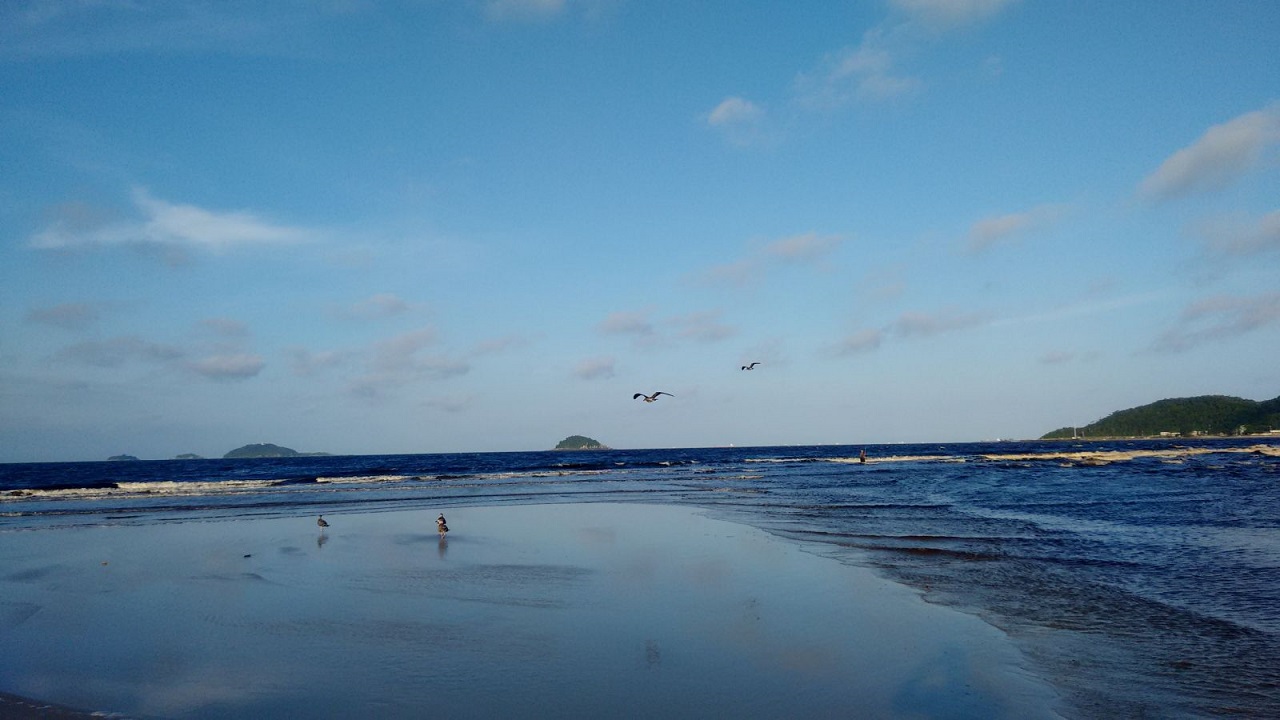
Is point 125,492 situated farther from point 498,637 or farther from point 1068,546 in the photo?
point 1068,546

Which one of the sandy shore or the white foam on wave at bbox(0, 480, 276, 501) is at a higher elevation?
the white foam on wave at bbox(0, 480, 276, 501)

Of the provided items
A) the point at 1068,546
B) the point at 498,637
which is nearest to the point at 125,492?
the point at 498,637

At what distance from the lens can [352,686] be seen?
330 inches

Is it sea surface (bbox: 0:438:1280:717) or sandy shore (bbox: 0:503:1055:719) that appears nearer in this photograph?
sandy shore (bbox: 0:503:1055:719)

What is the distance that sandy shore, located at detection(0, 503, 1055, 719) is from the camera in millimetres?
7895

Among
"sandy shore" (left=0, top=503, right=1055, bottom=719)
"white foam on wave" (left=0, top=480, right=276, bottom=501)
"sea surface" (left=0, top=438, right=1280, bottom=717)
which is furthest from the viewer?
"white foam on wave" (left=0, top=480, right=276, bottom=501)

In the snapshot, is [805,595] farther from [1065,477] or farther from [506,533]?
[1065,477]

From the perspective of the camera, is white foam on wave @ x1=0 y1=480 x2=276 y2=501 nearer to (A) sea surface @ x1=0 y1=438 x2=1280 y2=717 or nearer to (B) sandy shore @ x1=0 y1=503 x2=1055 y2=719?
(A) sea surface @ x1=0 y1=438 x2=1280 y2=717

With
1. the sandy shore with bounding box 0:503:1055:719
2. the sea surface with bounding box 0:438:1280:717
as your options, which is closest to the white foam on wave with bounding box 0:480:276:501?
the sea surface with bounding box 0:438:1280:717

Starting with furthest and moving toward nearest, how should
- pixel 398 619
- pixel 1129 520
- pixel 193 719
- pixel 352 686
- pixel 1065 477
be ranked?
1. pixel 1065 477
2. pixel 1129 520
3. pixel 398 619
4. pixel 352 686
5. pixel 193 719

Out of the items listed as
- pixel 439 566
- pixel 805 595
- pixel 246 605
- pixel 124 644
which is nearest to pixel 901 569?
pixel 805 595

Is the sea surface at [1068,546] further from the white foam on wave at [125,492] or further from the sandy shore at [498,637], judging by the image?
the sandy shore at [498,637]

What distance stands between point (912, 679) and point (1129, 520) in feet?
60.5

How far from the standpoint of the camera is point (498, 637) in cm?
1042
